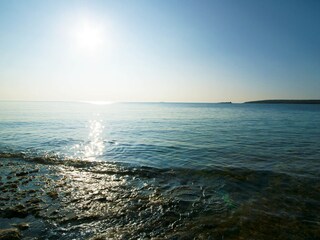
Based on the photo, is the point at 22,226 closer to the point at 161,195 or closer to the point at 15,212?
the point at 15,212

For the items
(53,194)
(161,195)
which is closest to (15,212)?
(53,194)

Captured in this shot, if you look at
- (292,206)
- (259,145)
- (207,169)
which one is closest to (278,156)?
(259,145)

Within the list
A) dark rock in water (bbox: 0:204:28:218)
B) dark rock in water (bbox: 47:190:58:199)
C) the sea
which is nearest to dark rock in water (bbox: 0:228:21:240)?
the sea

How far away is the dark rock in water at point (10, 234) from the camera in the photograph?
725cm

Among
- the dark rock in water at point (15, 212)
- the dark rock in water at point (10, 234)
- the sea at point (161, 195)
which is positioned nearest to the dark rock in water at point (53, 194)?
the sea at point (161, 195)

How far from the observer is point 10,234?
291 inches

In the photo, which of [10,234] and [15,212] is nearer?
[10,234]

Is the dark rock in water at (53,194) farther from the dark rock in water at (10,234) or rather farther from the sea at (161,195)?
the dark rock in water at (10,234)

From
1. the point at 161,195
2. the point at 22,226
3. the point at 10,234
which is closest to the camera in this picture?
the point at 10,234

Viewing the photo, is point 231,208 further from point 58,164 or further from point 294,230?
point 58,164

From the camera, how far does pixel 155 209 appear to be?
375 inches

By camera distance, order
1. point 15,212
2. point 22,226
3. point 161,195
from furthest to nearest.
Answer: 1. point 161,195
2. point 15,212
3. point 22,226

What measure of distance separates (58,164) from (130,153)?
627cm

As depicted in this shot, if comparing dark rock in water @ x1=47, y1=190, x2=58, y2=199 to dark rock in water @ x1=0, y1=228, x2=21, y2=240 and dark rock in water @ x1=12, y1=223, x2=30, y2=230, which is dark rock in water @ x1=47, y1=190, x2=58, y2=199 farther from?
dark rock in water @ x1=0, y1=228, x2=21, y2=240
